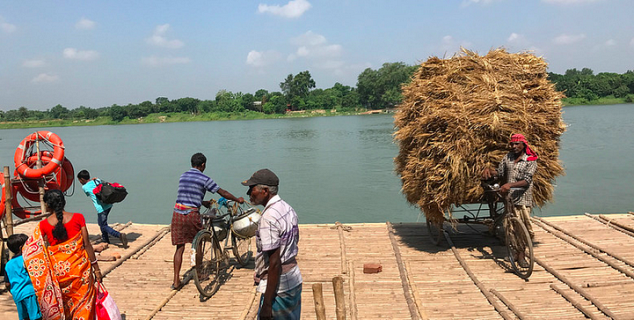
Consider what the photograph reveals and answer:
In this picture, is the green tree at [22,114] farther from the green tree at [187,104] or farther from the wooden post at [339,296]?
the wooden post at [339,296]

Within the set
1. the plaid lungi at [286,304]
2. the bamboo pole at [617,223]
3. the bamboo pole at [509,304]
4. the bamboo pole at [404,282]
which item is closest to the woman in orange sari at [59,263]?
the plaid lungi at [286,304]

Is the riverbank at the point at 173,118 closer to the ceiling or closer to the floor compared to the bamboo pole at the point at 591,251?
closer to the ceiling

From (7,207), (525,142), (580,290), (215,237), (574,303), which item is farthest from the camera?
(215,237)

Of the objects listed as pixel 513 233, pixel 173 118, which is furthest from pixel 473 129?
pixel 173 118

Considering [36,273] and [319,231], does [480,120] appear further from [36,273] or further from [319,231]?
[36,273]

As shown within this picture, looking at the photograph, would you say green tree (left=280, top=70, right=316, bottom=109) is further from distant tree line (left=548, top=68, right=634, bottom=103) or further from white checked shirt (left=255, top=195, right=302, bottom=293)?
white checked shirt (left=255, top=195, right=302, bottom=293)

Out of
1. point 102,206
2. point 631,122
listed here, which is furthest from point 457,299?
point 631,122

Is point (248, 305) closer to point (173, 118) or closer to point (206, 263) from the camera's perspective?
point (206, 263)

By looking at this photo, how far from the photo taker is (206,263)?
4957 mm

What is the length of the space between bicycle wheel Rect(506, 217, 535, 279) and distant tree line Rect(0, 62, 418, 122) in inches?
2195

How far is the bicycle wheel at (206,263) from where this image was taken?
4625 mm

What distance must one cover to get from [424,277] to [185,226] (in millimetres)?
2612

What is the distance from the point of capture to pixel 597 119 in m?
35.3

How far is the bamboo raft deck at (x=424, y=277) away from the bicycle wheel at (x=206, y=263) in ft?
0.44
